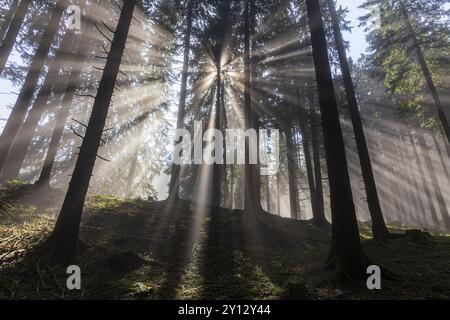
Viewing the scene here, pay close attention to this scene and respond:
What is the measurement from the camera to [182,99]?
16406 mm

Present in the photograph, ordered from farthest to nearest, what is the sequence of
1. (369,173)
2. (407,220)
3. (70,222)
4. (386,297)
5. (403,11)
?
(407,220)
(403,11)
(369,173)
(70,222)
(386,297)

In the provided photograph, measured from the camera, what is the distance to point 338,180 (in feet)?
24.7

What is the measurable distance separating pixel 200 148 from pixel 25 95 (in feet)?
34.5

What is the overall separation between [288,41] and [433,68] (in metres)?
9.12

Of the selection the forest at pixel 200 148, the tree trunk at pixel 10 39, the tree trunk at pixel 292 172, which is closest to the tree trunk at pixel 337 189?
the forest at pixel 200 148

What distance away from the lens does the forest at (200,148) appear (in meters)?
6.59

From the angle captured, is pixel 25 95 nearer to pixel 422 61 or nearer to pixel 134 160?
pixel 134 160

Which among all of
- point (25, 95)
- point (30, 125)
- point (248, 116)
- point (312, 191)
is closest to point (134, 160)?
point (30, 125)

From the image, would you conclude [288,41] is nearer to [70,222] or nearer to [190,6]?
[190,6]

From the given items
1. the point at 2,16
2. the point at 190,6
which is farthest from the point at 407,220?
the point at 2,16

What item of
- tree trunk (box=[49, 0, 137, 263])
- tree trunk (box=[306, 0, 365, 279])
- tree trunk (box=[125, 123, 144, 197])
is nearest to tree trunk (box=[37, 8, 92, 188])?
tree trunk (box=[49, 0, 137, 263])

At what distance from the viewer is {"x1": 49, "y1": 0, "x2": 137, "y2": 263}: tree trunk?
22.0ft

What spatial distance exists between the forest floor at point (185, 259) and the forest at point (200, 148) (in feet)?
0.19

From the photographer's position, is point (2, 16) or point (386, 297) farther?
point (2, 16)
